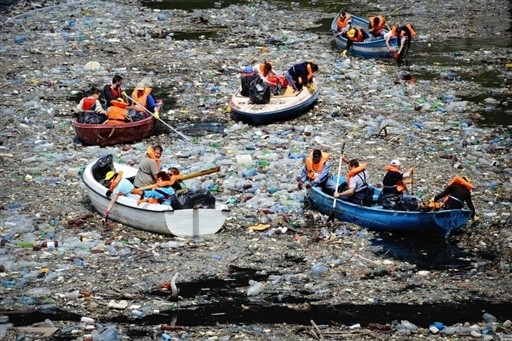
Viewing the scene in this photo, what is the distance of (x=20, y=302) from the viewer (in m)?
11.7

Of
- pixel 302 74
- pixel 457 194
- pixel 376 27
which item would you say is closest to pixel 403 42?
pixel 376 27

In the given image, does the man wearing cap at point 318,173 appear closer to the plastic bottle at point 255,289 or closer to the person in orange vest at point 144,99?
the plastic bottle at point 255,289

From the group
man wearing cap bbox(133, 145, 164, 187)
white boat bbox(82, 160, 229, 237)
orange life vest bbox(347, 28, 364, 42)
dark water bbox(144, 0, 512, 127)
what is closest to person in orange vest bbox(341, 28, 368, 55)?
orange life vest bbox(347, 28, 364, 42)

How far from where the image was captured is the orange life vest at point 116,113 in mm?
17656

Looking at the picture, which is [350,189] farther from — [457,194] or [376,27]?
[376,27]

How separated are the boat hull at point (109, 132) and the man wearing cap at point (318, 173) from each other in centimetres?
435

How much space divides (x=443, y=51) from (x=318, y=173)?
12.1m

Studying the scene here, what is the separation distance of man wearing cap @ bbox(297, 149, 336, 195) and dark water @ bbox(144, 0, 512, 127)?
18.7ft

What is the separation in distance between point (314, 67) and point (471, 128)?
3.65 meters

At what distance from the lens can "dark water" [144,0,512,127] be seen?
20.2 m

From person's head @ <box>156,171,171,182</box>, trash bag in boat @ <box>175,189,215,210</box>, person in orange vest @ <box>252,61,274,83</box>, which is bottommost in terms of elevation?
trash bag in boat @ <box>175,189,215,210</box>

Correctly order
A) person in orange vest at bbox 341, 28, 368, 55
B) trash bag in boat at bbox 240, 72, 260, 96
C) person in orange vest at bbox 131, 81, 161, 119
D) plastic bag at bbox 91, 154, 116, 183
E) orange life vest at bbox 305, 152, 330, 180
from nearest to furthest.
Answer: orange life vest at bbox 305, 152, 330, 180 → plastic bag at bbox 91, 154, 116, 183 → person in orange vest at bbox 131, 81, 161, 119 → trash bag in boat at bbox 240, 72, 260, 96 → person in orange vest at bbox 341, 28, 368, 55

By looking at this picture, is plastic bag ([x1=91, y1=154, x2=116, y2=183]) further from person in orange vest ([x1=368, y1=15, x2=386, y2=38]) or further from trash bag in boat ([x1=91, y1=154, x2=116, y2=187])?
person in orange vest ([x1=368, y1=15, x2=386, y2=38])

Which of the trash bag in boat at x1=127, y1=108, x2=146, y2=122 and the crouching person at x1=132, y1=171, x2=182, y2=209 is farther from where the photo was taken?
the trash bag in boat at x1=127, y1=108, x2=146, y2=122
